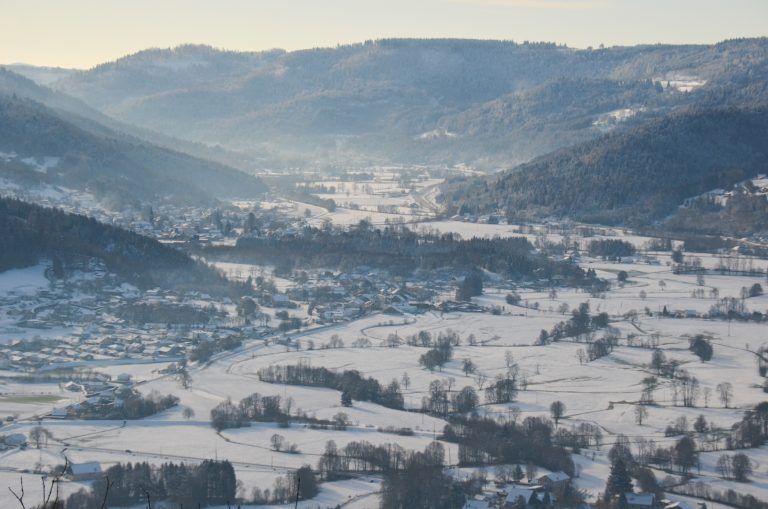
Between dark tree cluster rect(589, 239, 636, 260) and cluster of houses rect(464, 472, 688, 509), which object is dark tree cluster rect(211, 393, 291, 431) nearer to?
cluster of houses rect(464, 472, 688, 509)

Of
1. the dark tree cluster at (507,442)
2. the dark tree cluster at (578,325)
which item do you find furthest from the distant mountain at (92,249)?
the dark tree cluster at (507,442)

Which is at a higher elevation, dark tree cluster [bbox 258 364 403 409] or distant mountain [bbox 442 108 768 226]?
distant mountain [bbox 442 108 768 226]

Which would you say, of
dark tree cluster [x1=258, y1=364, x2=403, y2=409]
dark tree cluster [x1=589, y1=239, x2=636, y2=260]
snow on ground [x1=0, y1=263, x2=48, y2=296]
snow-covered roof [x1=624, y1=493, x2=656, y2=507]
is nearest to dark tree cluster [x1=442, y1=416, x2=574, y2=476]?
snow-covered roof [x1=624, y1=493, x2=656, y2=507]

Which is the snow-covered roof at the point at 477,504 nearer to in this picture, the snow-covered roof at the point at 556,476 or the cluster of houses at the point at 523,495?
the cluster of houses at the point at 523,495

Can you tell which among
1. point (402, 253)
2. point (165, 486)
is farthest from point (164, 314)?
point (165, 486)

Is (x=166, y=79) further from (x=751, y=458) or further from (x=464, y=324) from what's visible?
(x=751, y=458)

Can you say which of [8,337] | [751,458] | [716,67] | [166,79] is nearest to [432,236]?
[8,337]
